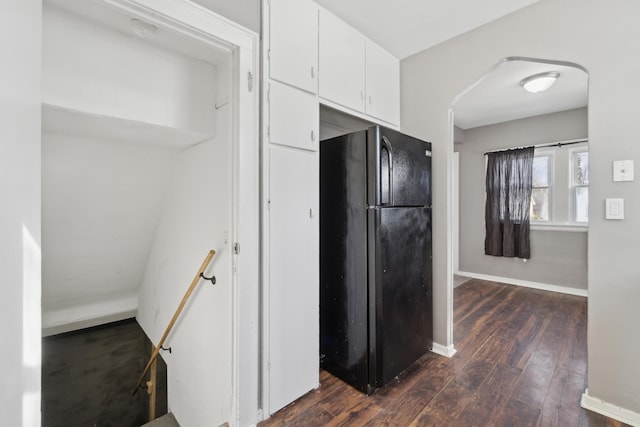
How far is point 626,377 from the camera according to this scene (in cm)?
158

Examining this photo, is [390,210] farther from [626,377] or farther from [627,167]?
[626,377]

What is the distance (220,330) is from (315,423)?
2.55ft

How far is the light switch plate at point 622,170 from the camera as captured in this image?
156 centimetres

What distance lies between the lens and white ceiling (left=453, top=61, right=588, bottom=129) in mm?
2783

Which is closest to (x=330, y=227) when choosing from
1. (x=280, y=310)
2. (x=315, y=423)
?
(x=280, y=310)

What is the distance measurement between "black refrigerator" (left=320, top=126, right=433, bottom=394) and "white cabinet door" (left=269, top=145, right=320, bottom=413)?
23 centimetres

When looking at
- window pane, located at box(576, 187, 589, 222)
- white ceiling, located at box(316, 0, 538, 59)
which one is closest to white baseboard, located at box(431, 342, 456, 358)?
Answer: white ceiling, located at box(316, 0, 538, 59)

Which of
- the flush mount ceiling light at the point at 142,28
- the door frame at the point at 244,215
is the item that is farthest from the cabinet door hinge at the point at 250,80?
the flush mount ceiling light at the point at 142,28

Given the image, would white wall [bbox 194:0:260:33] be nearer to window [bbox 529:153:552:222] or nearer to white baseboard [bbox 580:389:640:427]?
white baseboard [bbox 580:389:640:427]

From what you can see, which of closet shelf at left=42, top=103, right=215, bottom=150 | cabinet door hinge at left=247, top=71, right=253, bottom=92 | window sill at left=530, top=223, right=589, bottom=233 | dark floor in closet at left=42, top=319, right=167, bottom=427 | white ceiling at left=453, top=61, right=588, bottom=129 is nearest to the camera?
closet shelf at left=42, top=103, right=215, bottom=150

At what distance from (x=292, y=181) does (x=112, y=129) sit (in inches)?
44.3

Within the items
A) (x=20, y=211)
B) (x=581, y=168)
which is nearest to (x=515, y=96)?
(x=581, y=168)

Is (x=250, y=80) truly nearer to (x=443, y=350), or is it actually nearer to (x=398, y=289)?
(x=398, y=289)

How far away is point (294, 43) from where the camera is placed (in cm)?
173
